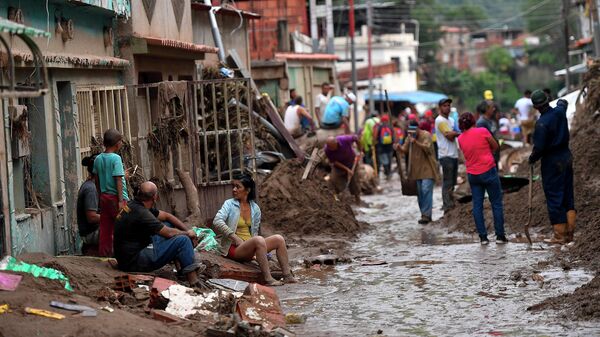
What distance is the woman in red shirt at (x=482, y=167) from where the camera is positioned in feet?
51.4

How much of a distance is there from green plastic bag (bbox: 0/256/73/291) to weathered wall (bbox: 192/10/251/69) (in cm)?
1237

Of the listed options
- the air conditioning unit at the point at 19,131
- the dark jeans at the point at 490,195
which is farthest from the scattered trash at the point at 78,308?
the dark jeans at the point at 490,195

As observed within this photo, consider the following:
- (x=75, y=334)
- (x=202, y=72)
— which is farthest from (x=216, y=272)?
(x=202, y=72)

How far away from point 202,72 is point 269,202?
4091 millimetres

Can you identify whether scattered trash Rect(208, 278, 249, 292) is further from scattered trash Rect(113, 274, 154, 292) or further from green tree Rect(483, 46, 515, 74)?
green tree Rect(483, 46, 515, 74)

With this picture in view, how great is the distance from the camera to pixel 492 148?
15766 mm

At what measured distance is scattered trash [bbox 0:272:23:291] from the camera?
9117 mm

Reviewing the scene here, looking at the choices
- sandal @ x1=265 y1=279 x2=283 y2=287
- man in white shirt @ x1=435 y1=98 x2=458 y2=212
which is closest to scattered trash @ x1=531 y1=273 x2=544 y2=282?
sandal @ x1=265 y1=279 x2=283 y2=287

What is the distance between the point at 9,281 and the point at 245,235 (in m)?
4.12

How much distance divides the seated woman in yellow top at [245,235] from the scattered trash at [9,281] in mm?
3458

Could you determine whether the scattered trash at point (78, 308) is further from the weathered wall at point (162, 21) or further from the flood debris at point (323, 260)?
the weathered wall at point (162, 21)

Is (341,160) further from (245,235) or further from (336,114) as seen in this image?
(245,235)

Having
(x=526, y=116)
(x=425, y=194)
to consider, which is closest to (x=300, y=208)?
(x=425, y=194)

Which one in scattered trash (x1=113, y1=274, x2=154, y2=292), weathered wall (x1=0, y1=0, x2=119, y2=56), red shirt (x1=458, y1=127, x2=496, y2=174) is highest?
weathered wall (x1=0, y1=0, x2=119, y2=56)
